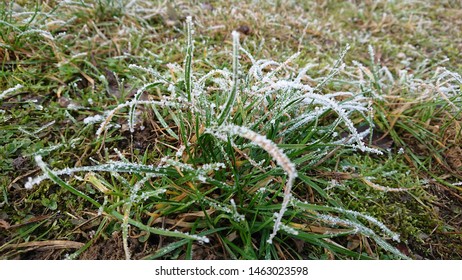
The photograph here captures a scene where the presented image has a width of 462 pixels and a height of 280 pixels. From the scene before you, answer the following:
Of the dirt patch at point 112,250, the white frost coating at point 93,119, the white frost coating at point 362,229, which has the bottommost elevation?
the dirt patch at point 112,250

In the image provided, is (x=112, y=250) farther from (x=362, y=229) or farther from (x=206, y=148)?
(x=362, y=229)

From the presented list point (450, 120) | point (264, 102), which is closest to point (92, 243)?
point (264, 102)

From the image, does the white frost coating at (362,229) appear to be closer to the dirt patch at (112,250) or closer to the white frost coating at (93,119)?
the dirt patch at (112,250)

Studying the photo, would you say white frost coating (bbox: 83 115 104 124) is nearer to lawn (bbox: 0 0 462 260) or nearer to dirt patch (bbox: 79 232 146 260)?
lawn (bbox: 0 0 462 260)

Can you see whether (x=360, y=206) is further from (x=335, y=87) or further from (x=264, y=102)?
(x=335, y=87)

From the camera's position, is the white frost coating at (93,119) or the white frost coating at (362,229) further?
the white frost coating at (93,119)

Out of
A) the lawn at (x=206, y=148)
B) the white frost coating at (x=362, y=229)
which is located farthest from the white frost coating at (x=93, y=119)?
the white frost coating at (x=362, y=229)

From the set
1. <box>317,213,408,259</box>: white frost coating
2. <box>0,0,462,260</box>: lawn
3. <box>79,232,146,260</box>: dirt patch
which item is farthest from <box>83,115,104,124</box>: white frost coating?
<box>317,213,408,259</box>: white frost coating

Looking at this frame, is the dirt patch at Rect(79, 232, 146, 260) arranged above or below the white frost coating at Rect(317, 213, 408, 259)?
below
